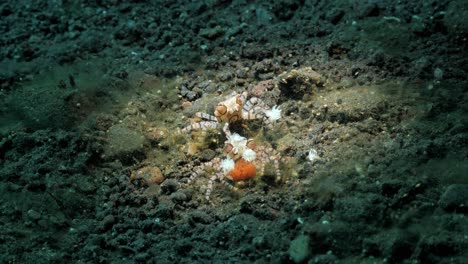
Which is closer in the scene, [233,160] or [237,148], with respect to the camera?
[233,160]

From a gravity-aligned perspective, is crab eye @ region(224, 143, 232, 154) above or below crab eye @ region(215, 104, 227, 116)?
below

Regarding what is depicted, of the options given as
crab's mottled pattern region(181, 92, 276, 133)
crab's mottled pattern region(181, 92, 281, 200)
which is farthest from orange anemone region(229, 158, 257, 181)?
crab's mottled pattern region(181, 92, 276, 133)

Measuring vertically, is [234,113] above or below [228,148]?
above

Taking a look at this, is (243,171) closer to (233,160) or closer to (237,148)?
(233,160)

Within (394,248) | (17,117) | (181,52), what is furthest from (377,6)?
(17,117)

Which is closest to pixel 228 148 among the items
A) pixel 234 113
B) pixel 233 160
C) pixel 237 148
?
pixel 237 148

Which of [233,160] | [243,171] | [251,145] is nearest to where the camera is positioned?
[243,171]

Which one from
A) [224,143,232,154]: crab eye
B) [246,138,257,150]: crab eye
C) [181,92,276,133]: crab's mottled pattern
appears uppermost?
[181,92,276,133]: crab's mottled pattern

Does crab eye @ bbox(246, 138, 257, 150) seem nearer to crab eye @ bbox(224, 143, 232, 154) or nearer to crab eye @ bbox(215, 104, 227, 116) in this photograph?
crab eye @ bbox(224, 143, 232, 154)

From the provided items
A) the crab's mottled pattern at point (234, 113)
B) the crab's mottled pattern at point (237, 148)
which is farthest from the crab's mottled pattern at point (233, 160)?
the crab's mottled pattern at point (234, 113)

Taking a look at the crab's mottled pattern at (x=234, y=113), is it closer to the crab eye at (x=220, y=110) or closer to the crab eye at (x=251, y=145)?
the crab eye at (x=220, y=110)
